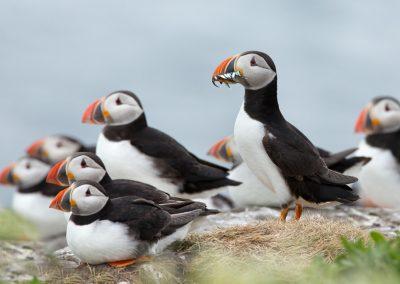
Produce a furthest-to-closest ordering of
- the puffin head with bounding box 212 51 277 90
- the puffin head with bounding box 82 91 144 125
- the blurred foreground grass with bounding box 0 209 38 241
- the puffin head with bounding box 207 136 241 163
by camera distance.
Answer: the puffin head with bounding box 207 136 241 163
the puffin head with bounding box 82 91 144 125
the blurred foreground grass with bounding box 0 209 38 241
the puffin head with bounding box 212 51 277 90

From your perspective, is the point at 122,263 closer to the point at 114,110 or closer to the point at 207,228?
the point at 207,228

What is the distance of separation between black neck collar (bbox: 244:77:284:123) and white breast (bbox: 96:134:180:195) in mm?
2101

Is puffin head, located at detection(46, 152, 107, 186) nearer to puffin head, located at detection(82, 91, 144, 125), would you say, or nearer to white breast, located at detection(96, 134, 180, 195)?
white breast, located at detection(96, 134, 180, 195)

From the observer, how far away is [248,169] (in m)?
12.9

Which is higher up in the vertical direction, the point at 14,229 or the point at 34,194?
the point at 14,229

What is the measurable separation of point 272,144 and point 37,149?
7.78 m

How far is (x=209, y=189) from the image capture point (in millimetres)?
11148

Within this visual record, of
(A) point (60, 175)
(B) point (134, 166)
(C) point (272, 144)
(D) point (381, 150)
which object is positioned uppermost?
(C) point (272, 144)

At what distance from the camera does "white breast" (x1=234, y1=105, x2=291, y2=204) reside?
9039mm

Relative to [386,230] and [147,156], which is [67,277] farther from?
[386,230]

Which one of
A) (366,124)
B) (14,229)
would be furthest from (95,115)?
(366,124)

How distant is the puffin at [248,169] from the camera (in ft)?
40.4

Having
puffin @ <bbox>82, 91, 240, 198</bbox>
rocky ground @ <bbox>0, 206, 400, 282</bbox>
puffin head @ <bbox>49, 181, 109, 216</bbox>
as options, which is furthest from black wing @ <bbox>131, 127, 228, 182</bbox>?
puffin head @ <bbox>49, 181, 109, 216</bbox>

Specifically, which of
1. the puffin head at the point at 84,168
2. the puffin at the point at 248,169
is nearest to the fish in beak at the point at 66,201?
the puffin head at the point at 84,168
